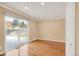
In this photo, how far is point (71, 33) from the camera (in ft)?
3.98

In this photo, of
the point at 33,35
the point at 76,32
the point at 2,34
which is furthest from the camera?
the point at 33,35

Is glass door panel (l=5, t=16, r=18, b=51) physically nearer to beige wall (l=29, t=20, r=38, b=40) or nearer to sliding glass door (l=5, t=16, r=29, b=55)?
sliding glass door (l=5, t=16, r=29, b=55)

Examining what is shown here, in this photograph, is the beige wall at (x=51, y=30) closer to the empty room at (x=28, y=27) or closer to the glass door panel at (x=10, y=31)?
the empty room at (x=28, y=27)

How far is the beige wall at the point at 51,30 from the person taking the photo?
4875mm

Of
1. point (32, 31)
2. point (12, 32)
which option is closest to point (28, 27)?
point (32, 31)

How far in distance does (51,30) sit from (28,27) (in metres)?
1.31

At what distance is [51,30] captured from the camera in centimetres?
554

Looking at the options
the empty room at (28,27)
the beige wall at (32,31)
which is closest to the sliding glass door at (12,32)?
the empty room at (28,27)

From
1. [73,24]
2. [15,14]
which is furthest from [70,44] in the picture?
[15,14]

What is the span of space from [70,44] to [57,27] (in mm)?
4855

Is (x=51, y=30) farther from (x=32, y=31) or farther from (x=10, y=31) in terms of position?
(x=10, y=31)

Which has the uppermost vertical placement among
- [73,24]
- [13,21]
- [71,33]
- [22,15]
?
[22,15]

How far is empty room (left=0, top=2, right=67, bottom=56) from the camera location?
3555mm

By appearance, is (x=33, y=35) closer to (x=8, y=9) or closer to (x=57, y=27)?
(x=57, y=27)
